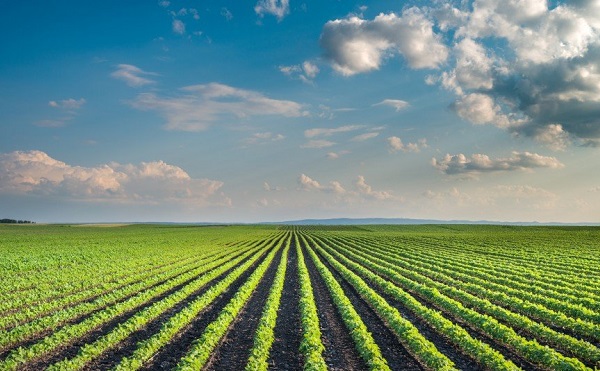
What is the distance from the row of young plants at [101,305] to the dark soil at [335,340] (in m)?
9.08

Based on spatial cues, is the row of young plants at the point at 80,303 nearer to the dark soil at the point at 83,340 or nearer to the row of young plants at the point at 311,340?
the dark soil at the point at 83,340

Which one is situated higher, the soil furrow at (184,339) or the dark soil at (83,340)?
the dark soil at (83,340)

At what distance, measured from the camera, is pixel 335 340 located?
49.1 ft

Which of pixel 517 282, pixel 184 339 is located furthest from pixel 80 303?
pixel 517 282

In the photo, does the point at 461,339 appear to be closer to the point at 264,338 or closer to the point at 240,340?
the point at 264,338

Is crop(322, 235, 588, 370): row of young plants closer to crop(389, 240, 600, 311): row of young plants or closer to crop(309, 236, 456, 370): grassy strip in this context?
crop(309, 236, 456, 370): grassy strip

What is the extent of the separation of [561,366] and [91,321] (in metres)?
16.1

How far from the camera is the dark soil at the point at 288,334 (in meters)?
12.8

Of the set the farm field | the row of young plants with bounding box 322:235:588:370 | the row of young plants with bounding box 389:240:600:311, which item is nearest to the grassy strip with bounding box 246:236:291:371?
the farm field

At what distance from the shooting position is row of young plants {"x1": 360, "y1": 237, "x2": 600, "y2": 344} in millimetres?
15602

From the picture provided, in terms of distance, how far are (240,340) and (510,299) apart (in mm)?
13620

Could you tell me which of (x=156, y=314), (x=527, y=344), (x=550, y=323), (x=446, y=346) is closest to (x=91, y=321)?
(x=156, y=314)

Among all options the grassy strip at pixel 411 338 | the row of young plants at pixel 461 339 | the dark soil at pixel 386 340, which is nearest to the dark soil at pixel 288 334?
the dark soil at pixel 386 340

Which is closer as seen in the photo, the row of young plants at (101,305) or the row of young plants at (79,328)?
the row of young plants at (79,328)
